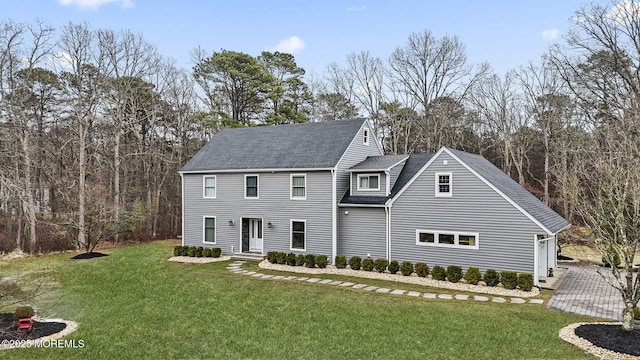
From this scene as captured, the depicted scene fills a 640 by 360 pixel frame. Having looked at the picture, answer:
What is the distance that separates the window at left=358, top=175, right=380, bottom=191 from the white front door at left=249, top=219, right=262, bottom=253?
5.96 m

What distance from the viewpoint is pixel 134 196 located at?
1258 inches

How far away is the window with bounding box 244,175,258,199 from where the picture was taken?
19766 millimetres

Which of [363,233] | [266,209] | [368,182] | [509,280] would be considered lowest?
[509,280]

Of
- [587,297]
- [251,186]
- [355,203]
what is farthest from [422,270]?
[251,186]

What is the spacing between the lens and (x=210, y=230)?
69.2ft

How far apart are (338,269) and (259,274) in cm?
342

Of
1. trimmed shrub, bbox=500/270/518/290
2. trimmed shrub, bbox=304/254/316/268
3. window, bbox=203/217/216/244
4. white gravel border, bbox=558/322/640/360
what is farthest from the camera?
window, bbox=203/217/216/244

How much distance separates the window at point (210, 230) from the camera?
2094 cm

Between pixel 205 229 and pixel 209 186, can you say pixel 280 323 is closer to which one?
pixel 205 229

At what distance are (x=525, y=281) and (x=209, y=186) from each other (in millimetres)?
15671

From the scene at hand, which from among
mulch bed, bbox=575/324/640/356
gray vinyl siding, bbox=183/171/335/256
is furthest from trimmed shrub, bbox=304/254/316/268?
mulch bed, bbox=575/324/640/356

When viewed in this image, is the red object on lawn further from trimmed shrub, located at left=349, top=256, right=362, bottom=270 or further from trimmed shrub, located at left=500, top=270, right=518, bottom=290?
trimmed shrub, located at left=500, top=270, right=518, bottom=290

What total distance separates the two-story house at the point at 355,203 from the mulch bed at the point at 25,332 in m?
10.7

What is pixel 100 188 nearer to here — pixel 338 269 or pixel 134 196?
pixel 134 196
